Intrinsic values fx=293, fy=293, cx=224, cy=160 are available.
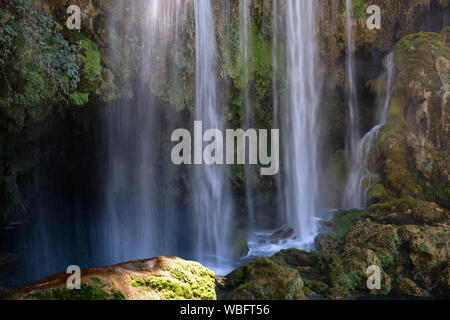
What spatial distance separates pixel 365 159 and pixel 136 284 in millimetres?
10414

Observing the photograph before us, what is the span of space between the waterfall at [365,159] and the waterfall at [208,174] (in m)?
4.89

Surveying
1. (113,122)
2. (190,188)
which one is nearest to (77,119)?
(113,122)

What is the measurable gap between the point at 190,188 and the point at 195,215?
1.09 m

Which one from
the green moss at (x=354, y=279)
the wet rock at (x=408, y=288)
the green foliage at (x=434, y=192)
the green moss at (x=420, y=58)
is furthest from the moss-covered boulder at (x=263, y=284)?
the green moss at (x=420, y=58)

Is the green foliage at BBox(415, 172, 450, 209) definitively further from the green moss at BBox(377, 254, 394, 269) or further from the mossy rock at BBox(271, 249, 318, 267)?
the mossy rock at BBox(271, 249, 318, 267)

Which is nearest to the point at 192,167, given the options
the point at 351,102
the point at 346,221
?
the point at 346,221

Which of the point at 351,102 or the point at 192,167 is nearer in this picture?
the point at 192,167

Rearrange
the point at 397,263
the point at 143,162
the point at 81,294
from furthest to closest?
the point at 143,162
the point at 397,263
the point at 81,294

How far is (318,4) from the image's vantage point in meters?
12.2

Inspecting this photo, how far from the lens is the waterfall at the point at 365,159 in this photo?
11.1 m

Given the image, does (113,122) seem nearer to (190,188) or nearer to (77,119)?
(77,119)

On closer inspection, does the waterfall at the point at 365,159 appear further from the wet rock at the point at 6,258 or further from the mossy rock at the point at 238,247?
the wet rock at the point at 6,258
